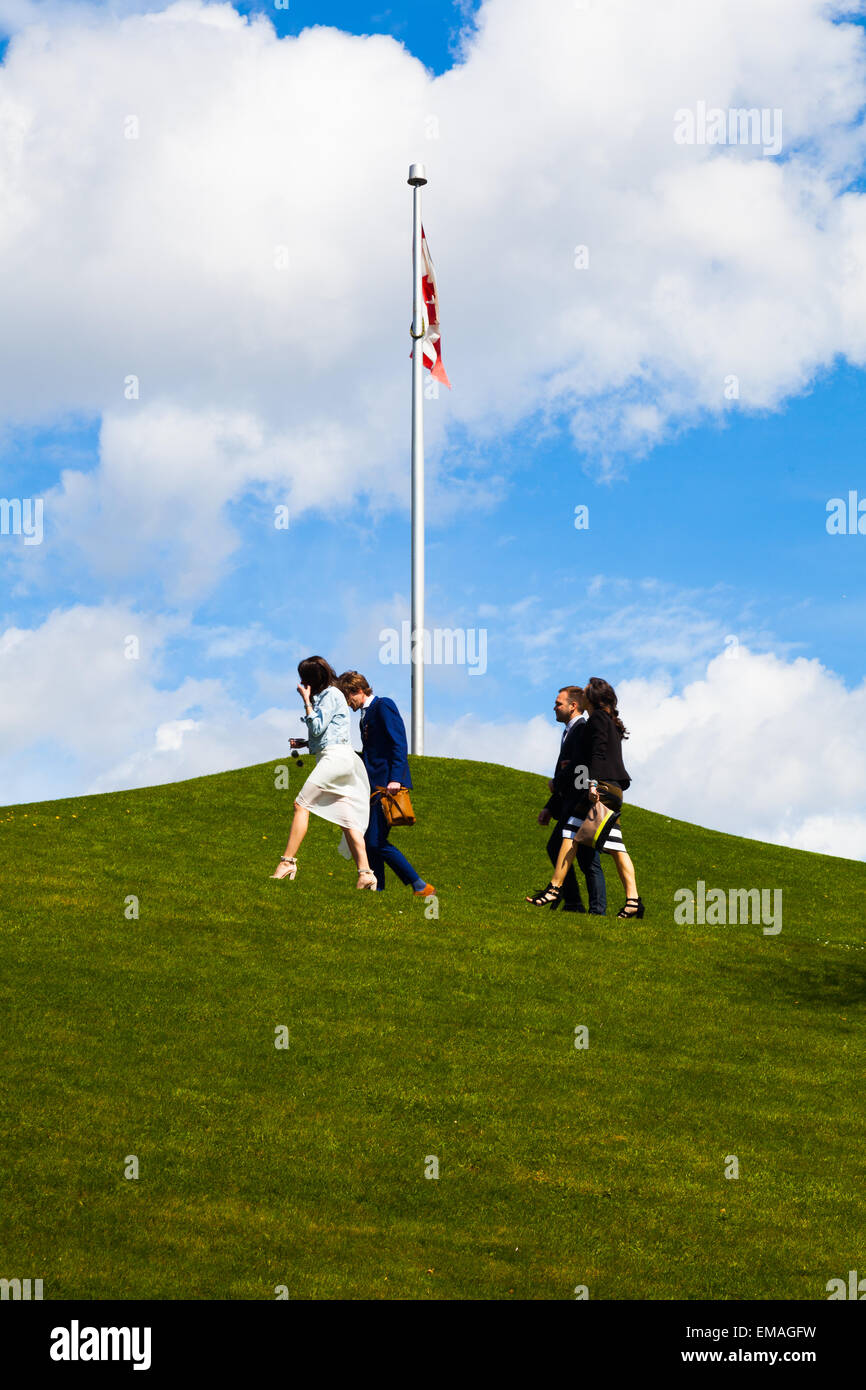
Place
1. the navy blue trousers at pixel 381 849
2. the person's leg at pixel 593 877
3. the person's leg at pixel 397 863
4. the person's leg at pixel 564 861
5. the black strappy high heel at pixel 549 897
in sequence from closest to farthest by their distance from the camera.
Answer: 1. the navy blue trousers at pixel 381 849
2. the person's leg at pixel 397 863
3. the person's leg at pixel 564 861
4. the person's leg at pixel 593 877
5. the black strappy high heel at pixel 549 897

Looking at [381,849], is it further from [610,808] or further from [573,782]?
[610,808]

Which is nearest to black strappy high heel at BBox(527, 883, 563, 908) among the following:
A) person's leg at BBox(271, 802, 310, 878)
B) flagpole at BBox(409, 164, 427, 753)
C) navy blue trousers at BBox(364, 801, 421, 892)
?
navy blue trousers at BBox(364, 801, 421, 892)

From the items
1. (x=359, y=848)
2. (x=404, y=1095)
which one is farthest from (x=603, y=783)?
(x=404, y=1095)

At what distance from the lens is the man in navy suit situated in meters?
16.0

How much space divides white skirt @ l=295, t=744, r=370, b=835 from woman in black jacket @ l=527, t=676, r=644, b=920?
2.79 m

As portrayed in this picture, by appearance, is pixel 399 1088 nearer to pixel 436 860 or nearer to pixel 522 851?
pixel 436 860

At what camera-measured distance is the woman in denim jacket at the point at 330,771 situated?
52.7 ft

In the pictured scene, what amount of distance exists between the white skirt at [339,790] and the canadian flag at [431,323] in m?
21.8

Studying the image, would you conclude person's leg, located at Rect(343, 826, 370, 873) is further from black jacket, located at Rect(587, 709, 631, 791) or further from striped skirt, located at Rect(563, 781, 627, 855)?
black jacket, located at Rect(587, 709, 631, 791)

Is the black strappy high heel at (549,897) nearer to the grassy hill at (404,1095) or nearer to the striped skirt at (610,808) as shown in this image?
the grassy hill at (404,1095)

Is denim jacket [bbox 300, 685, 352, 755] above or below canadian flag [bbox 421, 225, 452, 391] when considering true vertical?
below

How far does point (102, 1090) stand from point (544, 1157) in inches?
138

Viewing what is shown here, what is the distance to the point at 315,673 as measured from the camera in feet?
53.9

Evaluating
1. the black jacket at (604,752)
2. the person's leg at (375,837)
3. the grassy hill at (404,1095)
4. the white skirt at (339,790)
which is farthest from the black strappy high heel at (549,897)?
the white skirt at (339,790)
